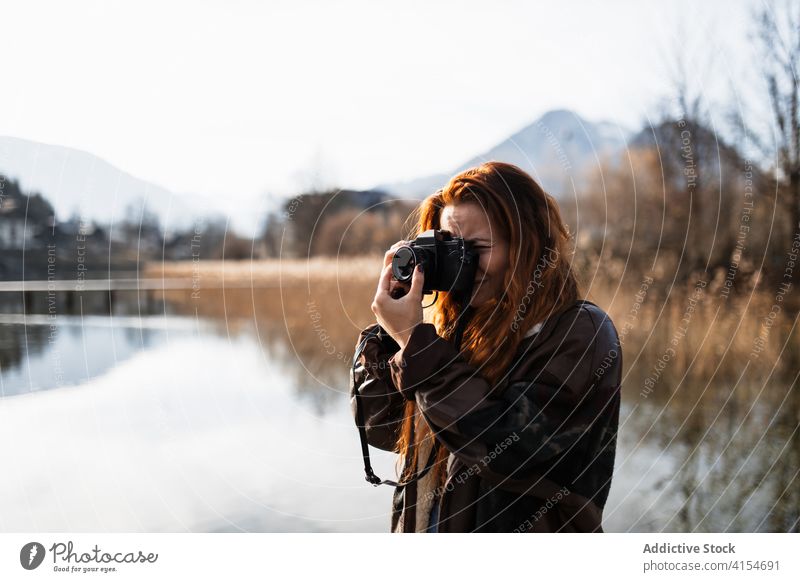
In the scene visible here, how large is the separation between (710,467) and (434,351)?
5.57ft

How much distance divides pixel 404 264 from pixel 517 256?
0.13m

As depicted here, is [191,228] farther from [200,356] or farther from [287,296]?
[287,296]

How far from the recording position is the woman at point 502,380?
72cm

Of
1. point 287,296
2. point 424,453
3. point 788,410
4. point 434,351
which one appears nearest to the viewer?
point 434,351

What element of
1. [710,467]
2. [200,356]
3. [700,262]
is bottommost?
[710,467]

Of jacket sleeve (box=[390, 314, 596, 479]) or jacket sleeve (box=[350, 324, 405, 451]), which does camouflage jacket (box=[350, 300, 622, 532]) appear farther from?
jacket sleeve (box=[350, 324, 405, 451])

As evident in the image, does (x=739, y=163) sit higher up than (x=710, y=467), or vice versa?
(x=739, y=163)

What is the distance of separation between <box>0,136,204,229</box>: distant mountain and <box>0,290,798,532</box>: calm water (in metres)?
0.35
